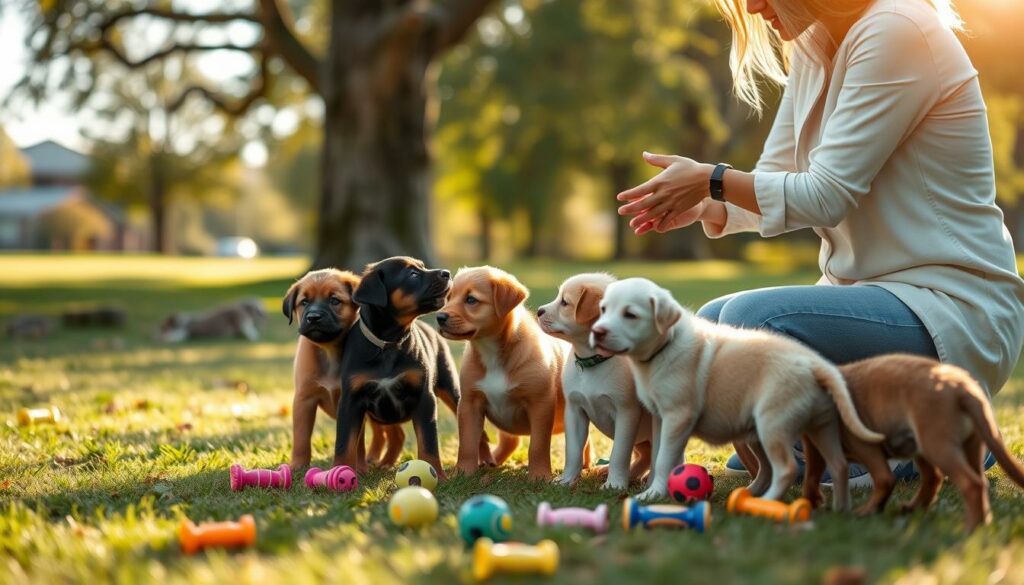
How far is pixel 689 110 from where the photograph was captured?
40.4 metres

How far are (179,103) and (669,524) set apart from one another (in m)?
21.0

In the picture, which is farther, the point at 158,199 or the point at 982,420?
the point at 158,199

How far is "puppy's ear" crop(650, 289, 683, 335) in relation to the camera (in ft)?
12.8

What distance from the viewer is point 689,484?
12.4 ft

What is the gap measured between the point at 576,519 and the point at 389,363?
170cm

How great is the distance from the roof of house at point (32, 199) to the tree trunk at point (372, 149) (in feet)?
222

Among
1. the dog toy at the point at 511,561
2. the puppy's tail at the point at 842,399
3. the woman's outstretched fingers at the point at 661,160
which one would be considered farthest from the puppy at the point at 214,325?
the dog toy at the point at 511,561

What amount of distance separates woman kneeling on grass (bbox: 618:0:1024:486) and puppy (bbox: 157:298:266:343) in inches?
388

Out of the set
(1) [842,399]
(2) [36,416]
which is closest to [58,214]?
(2) [36,416]

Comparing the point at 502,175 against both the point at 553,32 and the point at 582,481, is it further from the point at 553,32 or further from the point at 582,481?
the point at 582,481

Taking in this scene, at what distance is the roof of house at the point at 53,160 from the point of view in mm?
88000

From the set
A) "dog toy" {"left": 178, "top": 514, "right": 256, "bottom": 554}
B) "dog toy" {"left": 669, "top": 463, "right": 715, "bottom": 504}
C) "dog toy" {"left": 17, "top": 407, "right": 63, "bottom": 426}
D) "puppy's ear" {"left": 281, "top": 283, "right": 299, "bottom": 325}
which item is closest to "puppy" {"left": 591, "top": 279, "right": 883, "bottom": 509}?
"dog toy" {"left": 669, "top": 463, "right": 715, "bottom": 504}

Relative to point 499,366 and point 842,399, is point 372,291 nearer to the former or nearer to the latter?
point 499,366

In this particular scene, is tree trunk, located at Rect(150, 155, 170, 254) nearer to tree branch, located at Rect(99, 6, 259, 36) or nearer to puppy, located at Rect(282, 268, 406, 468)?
tree branch, located at Rect(99, 6, 259, 36)
